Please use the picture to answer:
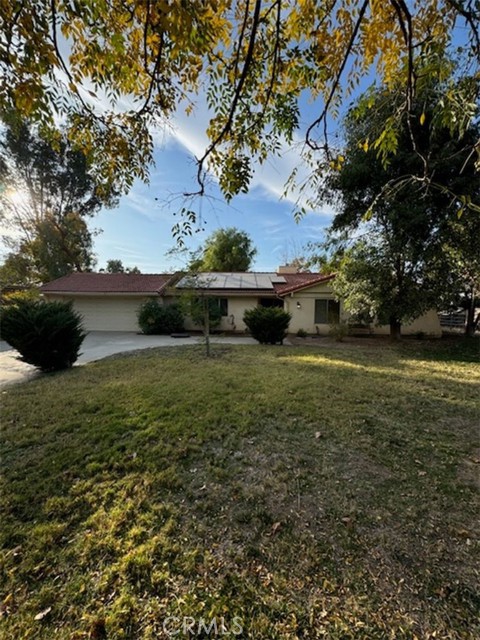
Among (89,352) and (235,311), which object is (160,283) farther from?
(89,352)

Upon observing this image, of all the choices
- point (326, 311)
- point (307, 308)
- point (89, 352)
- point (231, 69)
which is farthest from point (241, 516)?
point (326, 311)

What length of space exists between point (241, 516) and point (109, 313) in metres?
15.9

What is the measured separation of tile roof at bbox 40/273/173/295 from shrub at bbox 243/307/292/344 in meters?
6.41

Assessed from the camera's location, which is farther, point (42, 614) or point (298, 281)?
point (298, 281)

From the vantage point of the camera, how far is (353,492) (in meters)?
2.61

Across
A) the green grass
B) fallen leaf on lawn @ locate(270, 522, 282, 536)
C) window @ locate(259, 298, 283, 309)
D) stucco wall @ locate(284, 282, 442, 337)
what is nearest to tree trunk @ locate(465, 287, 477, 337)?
stucco wall @ locate(284, 282, 442, 337)

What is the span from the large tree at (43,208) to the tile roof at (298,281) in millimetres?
15478

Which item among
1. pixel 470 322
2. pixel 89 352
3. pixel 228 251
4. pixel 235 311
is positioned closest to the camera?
pixel 89 352

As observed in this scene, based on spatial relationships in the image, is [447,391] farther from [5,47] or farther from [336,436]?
[5,47]

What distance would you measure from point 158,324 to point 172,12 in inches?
544

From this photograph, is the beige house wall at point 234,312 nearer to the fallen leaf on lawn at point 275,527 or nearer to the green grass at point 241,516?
the green grass at point 241,516

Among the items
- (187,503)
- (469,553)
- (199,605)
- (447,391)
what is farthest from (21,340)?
(447,391)

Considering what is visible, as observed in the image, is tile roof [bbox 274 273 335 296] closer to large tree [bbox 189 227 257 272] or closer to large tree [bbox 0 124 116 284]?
large tree [bbox 189 227 257 272]

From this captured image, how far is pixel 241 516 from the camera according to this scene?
233 centimetres
